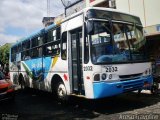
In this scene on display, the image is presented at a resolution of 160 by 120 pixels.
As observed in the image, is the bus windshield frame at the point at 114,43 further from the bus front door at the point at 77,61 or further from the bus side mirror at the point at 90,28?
the bus front door at the point at 77,61

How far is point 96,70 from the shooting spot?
812cm

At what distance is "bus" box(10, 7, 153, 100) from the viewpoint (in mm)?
8219

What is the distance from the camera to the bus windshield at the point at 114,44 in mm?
8281

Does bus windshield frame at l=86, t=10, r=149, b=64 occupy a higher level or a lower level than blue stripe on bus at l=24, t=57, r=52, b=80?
higher

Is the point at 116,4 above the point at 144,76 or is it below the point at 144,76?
above

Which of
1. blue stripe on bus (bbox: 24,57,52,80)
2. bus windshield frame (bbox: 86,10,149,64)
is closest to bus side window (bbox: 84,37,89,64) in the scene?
bus windshield frame (bbox: 86,10,149,64)

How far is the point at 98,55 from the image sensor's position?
27.0 feet

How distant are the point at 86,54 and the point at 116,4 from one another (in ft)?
41.1

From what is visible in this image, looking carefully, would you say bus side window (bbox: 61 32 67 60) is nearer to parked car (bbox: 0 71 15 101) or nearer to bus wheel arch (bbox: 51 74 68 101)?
bus wheel arch (bbox: 51 74 68 101)

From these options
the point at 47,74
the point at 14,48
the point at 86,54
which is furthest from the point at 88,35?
the point at 14,48

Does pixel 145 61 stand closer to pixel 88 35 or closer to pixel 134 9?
pixel 88 35

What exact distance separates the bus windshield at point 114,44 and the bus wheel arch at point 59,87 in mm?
2611

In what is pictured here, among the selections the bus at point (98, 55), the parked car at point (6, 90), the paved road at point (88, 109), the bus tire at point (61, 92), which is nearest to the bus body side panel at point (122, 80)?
the bus at point (98, 55)

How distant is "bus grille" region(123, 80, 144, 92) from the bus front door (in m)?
→ 1.46
